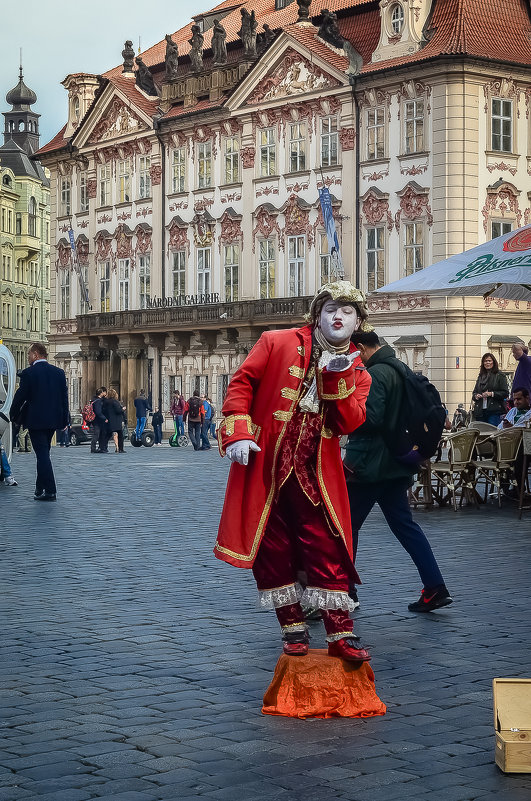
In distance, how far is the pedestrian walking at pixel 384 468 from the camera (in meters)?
7.64

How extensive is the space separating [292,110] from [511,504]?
26438mm

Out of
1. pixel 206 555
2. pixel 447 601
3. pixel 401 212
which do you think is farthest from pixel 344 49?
pixel 447 601

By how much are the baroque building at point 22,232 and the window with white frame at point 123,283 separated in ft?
137

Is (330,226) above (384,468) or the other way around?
above

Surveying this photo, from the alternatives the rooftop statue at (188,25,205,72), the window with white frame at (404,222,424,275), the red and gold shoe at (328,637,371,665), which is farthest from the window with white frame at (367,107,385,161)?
the red and gold shoe at (328,637,371,665)

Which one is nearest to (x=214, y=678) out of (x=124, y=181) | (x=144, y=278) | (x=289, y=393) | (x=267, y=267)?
(x=289, y=393)

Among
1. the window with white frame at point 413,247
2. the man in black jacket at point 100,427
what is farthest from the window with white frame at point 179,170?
the man in black jacket at point 100,427

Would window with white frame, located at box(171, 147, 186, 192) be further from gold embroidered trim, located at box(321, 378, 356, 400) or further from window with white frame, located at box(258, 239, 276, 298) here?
gold embroidered trim, located at box(321, 378, 356, 400)

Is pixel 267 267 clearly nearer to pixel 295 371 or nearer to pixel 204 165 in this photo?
pixel 204 165

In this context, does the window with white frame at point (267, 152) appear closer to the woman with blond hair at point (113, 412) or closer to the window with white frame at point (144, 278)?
the window with white frame at point (144, 278)

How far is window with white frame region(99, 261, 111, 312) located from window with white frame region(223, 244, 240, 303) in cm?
Result: 710

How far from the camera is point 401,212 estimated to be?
3684 centimetres

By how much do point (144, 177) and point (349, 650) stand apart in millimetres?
42823

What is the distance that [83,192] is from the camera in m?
51.3
